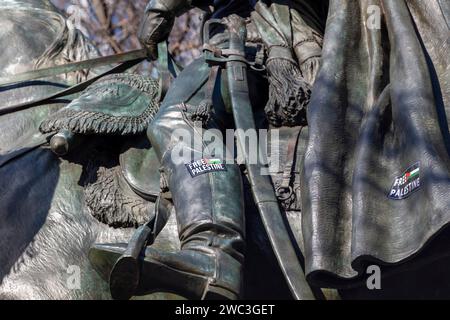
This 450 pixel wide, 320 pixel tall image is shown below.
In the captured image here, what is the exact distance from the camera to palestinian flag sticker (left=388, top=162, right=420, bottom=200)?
5.05 meters

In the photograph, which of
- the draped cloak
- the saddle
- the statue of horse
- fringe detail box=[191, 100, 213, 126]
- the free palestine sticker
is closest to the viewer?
the draped cloak

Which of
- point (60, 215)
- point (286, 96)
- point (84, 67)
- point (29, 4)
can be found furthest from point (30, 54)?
point (286, 96)


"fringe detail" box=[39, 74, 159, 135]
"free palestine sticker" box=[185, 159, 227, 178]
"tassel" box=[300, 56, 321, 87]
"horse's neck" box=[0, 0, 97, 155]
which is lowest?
"horse's neck" box=[0, 0, 97, 155]

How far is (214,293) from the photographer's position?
5074 mm

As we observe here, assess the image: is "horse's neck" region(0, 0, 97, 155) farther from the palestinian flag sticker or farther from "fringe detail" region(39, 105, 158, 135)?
the palestinian flag sticker

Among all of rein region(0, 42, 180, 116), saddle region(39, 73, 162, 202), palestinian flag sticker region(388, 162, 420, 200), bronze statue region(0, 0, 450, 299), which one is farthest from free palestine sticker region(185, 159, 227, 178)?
rein region(0, 42, 180, 116)

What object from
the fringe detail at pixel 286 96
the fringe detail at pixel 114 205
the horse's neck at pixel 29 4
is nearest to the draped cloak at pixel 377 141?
the fringe detail at pixel 286 96

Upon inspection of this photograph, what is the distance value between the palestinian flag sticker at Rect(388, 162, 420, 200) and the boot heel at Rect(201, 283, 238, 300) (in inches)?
30.4

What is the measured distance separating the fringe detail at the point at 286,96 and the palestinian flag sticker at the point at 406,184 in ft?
2.97

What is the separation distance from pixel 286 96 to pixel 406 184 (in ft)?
3.45

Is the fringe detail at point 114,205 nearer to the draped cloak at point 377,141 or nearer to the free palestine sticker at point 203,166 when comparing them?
the free palestine sticker at point 203,166

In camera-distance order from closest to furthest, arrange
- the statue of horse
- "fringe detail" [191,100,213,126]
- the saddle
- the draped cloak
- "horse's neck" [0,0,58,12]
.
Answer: the draped cloak, the statue of horse, "fringe detail" [191,100,213,126], the saddle, "horse's neck" [0,0,58,12]

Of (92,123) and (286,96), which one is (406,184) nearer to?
(286,96)

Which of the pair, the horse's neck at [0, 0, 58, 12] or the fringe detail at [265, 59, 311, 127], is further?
the horse's neck at [0, 0, 58, 12]
